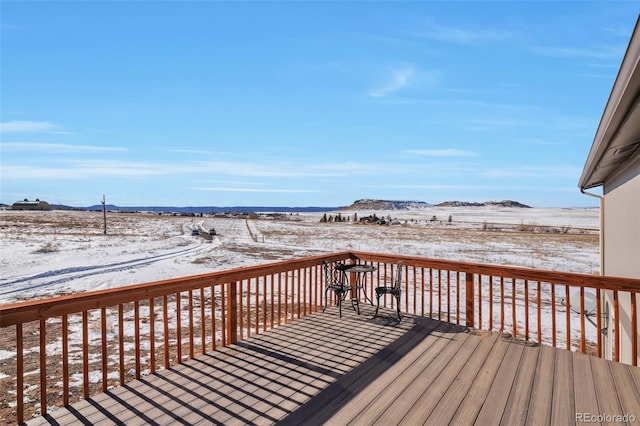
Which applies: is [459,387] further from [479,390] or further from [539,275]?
[539,275]

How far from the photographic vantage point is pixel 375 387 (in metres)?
3.10

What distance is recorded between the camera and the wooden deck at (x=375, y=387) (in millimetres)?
2631

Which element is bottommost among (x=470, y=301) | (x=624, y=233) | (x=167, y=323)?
(x=470, y=301)

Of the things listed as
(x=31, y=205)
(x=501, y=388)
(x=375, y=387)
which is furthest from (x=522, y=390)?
(x=31, y=205)

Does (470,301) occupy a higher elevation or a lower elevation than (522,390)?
higher

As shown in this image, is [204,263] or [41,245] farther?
[41,245]

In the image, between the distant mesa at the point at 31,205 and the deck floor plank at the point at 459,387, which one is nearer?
the deck floor plank at the point at 459,387

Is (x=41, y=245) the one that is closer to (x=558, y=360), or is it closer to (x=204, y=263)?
(x=204, y=263)

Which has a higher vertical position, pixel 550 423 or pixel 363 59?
pixel 363 59

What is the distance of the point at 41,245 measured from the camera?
1582 cm

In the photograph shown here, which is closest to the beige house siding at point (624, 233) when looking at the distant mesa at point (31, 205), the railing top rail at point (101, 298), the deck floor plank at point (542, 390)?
the deck floor plank at point (542, 390)

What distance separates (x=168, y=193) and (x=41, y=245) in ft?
641

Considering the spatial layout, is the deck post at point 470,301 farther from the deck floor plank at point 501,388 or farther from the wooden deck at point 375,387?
the deck floor plank at point 501,388

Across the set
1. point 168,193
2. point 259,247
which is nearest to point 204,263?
point 259,247
